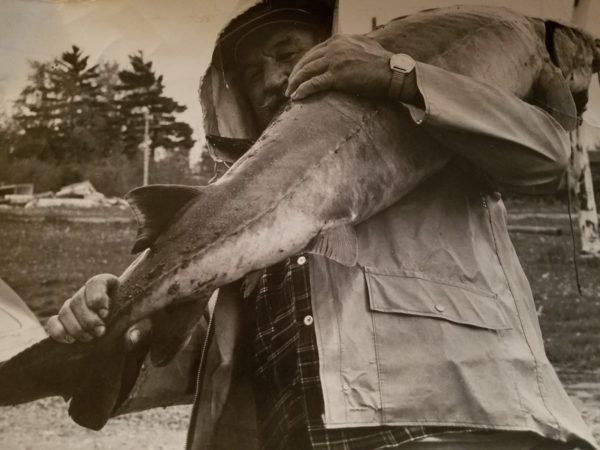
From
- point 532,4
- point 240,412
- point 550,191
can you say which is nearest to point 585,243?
point 550,191

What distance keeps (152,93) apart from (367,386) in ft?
3.08

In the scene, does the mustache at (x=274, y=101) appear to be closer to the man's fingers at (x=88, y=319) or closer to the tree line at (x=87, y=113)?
the tree line at (x=87, y=113)

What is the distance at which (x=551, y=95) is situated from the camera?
1456mm

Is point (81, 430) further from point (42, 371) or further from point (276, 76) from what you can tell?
point (276, 76)

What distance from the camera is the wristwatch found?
4.08ft

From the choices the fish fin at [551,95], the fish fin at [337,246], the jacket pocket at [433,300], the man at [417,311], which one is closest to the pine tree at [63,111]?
the man at [417,311]

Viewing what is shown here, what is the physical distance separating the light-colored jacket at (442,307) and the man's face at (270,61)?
363 mm

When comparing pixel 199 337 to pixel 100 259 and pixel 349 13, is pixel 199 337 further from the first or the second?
pixel 349 13

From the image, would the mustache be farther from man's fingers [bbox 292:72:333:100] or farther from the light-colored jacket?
the light-colored jacket

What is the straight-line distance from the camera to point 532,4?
1.65 metres

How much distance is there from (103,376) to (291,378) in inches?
13.7

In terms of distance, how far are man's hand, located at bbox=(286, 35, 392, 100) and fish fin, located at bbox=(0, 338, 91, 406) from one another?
648mm

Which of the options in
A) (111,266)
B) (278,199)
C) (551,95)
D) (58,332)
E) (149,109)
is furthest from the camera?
(149,109)

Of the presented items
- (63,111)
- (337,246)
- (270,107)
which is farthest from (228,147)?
(63,111)
